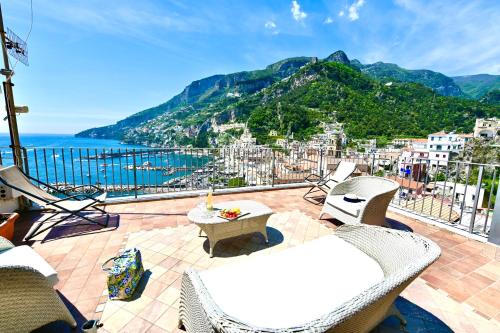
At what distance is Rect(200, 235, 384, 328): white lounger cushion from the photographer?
3.75 ft

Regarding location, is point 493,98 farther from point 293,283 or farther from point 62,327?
point 62,327

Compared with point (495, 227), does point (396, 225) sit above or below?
below

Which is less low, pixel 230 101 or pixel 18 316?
pixel 230 101

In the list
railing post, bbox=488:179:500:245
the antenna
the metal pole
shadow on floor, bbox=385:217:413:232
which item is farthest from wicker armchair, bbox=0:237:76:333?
railing post, bbox=488:179:500:245

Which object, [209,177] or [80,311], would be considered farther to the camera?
[209,177]

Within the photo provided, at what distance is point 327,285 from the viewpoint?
53.1 inches

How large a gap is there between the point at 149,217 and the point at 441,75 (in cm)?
15615

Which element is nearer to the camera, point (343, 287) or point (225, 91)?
point (343, 287)

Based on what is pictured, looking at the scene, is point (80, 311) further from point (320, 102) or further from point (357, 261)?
point (320, 102)

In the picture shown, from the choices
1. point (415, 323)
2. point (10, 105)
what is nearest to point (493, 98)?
point (415, 323)

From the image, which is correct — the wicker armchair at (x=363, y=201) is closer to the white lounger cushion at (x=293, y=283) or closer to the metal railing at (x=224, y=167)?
the metal railing at (x=224, y=167)

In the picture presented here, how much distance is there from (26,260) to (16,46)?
371cm

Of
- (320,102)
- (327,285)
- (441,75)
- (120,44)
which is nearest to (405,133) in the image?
(320,102)

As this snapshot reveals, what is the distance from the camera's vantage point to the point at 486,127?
38.7m
